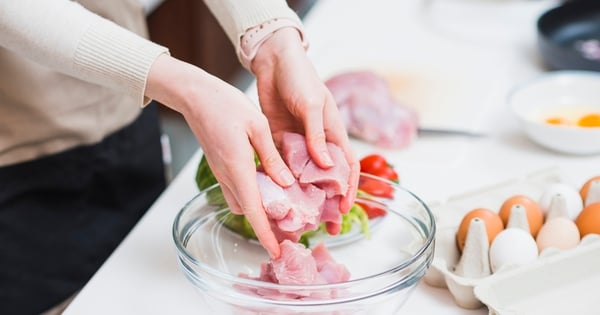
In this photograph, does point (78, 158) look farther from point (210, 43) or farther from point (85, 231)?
point (210, 43)

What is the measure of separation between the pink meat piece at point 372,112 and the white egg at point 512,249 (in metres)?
0.45

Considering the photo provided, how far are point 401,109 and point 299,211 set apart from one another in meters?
0.60

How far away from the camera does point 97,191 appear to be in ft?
5.04

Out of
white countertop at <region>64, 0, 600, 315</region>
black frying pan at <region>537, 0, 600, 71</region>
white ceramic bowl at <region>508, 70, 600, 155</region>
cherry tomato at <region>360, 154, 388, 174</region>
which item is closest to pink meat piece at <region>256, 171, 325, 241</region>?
white countertop at <region>64, 0, 600, 315</region>

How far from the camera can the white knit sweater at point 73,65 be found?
3.41ft

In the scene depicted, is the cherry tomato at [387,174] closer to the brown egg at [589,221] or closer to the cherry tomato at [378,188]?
the cherry tomato at [378,188]

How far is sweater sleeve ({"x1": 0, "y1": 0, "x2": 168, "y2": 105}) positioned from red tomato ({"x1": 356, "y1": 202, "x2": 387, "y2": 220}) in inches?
14.8

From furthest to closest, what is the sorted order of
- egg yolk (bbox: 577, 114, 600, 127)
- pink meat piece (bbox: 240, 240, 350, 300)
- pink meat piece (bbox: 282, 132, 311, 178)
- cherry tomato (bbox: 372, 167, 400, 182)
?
egg yolk (bbox: 577, 114, 600, 127) → cherry tomato (bbox: 372, 167, 400, 182) → pink meat piece (bbox: 282, 132, 311, 178) → pink meat piece (bbox: 240, 240, 350, 300)

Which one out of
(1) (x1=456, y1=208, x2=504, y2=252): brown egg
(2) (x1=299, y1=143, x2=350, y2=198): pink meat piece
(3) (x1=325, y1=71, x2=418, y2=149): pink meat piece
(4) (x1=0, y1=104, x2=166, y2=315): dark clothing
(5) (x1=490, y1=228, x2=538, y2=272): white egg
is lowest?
(4) (x1=0, y1=104, x2=166, y2=315): dark clothing

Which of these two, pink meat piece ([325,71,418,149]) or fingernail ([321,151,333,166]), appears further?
pink meat piece ([325,71,418,149])

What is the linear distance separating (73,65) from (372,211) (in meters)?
0.47

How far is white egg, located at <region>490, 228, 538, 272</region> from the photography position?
3.51ft

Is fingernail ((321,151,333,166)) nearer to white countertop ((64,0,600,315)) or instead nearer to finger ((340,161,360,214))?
finger ((340,161,360,214))

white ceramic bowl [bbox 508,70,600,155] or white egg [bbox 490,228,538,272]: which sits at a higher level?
white egg [bbox 490,228,538,272]
